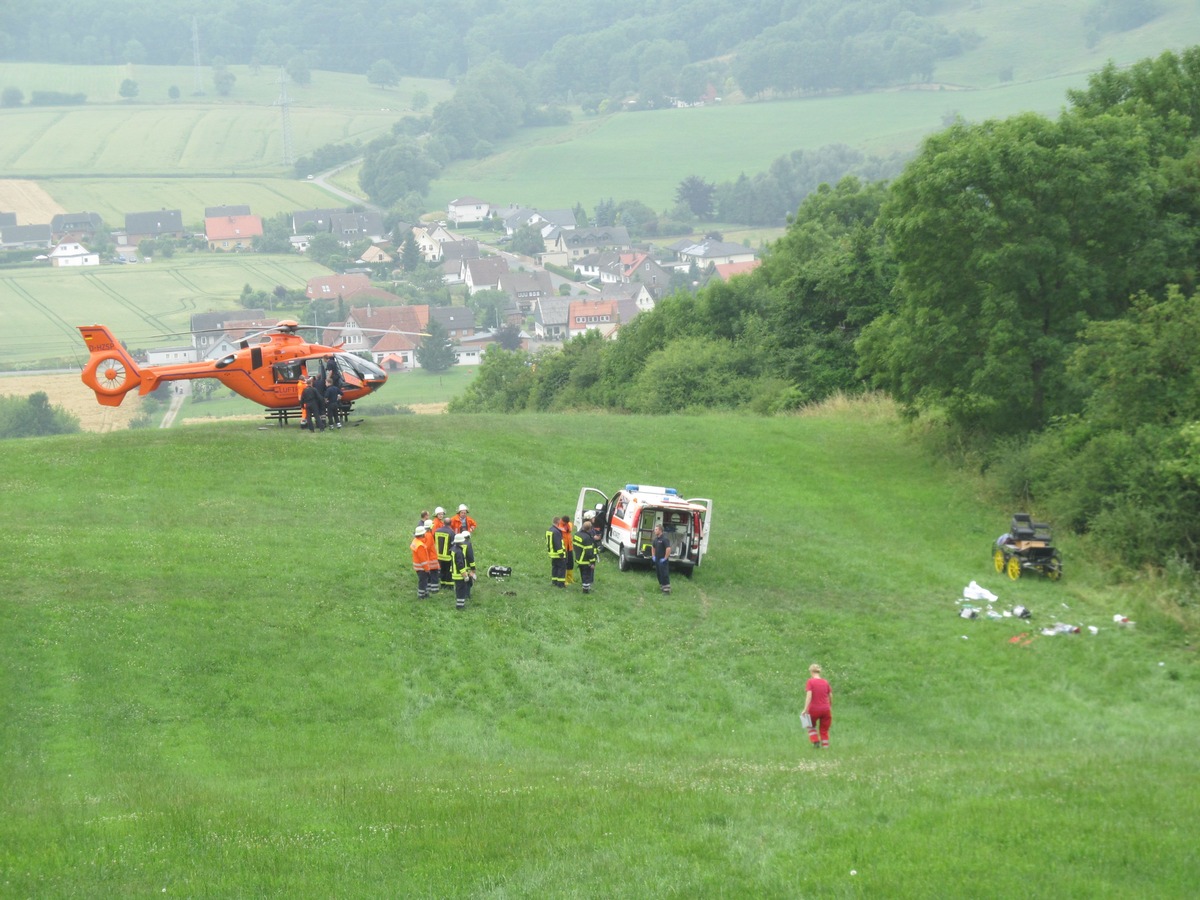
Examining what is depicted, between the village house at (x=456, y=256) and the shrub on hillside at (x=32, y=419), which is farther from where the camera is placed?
the village house at (x=456, y=256)

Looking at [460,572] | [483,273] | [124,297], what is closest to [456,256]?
[483,273]

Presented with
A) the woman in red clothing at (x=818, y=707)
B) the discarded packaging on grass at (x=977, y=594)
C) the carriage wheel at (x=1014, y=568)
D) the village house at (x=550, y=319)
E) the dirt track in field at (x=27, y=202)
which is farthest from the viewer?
the dirt track in field at (x=27, y=202)

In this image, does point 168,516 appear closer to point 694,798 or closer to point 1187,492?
point 694,798

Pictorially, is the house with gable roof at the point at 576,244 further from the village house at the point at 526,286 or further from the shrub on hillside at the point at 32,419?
the shrub on hillside at the point at 32,419

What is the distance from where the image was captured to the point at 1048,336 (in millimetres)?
37562

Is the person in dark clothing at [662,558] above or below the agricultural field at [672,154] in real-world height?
below

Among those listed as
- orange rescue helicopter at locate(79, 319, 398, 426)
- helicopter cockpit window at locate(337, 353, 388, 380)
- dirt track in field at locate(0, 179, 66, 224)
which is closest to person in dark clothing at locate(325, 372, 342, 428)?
orange rescue helicopter at locate(79, 319, 398, 426)

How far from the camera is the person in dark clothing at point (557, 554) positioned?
25.8m

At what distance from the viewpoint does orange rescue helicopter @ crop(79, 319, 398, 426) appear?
3516 cm

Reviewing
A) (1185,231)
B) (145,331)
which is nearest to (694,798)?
(1185,231)

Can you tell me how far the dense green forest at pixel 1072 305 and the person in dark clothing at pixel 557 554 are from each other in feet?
46.4

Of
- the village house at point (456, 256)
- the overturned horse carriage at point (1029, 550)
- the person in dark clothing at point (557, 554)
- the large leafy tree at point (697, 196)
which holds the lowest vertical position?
the overturned horse carriage at point (1029, 550)

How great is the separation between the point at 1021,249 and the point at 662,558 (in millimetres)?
17067

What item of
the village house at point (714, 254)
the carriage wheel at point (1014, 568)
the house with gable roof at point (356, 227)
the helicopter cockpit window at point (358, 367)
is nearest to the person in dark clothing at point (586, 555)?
the carriage wheel at point (1014, 568)
